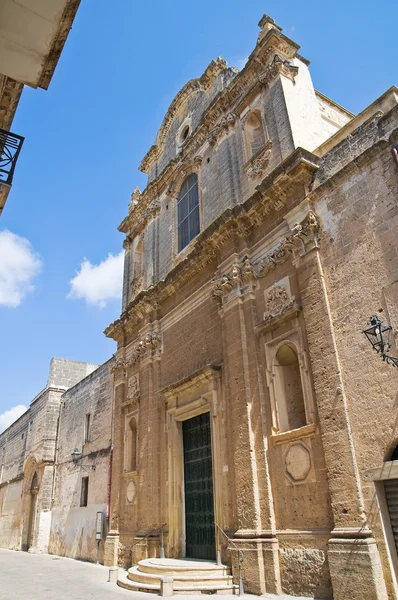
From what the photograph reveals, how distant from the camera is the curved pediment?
13336mm

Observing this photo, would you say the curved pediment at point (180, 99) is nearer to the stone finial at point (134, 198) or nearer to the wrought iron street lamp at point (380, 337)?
the stone finial at point (134, 198)

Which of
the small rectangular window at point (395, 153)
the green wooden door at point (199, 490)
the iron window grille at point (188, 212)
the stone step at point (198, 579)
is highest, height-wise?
the iron window grille at point (188, 212)

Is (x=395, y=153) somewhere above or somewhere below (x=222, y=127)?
below

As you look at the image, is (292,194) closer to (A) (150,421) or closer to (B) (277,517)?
(B) (277,517)

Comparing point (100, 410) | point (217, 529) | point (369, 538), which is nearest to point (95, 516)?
point (100, 410)

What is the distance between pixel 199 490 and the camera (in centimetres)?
996

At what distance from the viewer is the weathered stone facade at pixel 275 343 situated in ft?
21.2

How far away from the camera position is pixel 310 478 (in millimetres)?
6965

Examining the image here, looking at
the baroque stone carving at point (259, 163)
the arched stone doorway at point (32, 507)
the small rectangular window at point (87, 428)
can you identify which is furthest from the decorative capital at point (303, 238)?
the arched stone doorway at point (32, 507)

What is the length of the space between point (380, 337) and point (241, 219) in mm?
4436

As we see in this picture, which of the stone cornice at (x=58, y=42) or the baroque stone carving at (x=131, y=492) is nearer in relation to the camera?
the stone cornice at (x=58, y=42)

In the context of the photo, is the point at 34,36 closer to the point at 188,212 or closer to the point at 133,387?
the point at 188,212

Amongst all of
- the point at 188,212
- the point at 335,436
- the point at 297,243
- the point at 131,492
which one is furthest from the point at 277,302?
the point at 131,492

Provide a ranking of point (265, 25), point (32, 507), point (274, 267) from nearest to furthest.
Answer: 1. point (274, 267)
2. point (265, 25)
3. point (32, 507)
